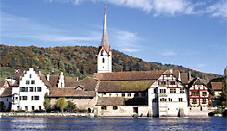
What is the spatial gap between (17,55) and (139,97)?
94.9m

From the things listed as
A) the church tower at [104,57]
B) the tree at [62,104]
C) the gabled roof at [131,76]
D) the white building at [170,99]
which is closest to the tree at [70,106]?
the tree at [62,104]

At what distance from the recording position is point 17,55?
165 m

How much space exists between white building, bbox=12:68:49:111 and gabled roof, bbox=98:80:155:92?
46.1 ft

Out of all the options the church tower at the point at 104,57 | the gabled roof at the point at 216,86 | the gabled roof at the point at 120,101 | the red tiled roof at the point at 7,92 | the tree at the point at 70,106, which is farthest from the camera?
the church tower at the point at 104,57

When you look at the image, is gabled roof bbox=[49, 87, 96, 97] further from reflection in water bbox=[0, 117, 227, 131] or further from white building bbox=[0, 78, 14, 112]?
reflection in water bbox=[0, 117, 227, 131]

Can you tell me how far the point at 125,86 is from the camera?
87875 millimetres

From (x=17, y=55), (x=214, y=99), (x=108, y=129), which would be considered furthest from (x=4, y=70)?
(x=108, y=129)

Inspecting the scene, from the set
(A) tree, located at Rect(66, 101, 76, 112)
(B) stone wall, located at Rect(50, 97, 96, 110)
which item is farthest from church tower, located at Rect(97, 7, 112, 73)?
(A) tree, located at Rect(66, 101, 76, 112)

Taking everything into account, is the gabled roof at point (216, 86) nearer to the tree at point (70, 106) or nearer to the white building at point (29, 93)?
the tree at point (70, 106)

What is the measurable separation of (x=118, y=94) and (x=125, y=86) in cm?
286

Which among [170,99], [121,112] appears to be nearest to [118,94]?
[121,112]

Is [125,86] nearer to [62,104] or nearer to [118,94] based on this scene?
[118,94]

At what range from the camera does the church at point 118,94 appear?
256 feet

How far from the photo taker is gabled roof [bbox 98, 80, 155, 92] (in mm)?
86188
